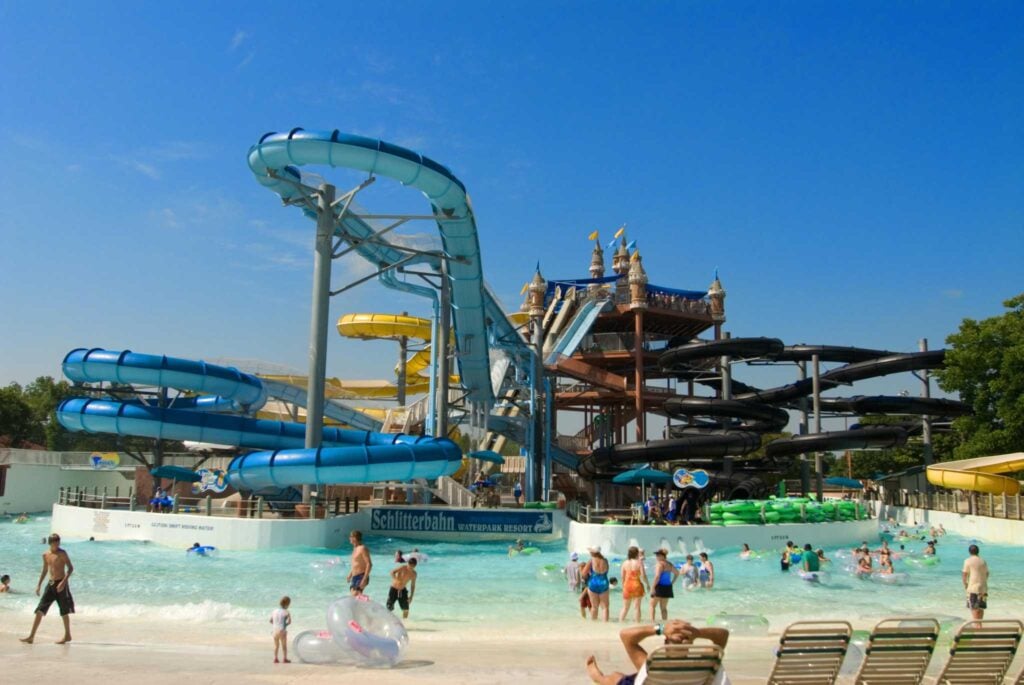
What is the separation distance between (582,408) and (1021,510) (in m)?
21.5

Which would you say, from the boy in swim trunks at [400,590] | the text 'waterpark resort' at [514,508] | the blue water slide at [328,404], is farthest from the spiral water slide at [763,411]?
the boy in swim trunks at [400,590]

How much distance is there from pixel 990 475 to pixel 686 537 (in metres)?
11.5

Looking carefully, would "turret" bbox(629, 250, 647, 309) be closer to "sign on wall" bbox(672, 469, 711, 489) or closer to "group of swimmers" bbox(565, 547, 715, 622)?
"sign on wall" bbox(672, 469, 711, 489)

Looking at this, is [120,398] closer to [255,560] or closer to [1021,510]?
[255,560]

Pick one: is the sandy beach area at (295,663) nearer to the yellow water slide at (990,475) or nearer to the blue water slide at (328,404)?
the yellow water slide at (990,475)

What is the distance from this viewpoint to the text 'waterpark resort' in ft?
29.3

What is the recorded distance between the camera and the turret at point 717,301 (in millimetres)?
40688

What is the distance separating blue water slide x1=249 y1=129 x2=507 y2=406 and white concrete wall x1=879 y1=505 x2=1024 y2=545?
57.0 ft

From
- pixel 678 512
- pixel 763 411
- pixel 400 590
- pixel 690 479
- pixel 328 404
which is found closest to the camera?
pixel 400 590

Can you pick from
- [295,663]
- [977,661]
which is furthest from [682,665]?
[295,663]

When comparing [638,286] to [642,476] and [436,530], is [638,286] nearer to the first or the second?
[642,476]

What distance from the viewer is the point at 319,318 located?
73.8 ft

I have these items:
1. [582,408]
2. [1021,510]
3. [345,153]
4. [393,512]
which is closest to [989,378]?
[1021,510]

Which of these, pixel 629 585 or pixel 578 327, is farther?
pixel 578 327
